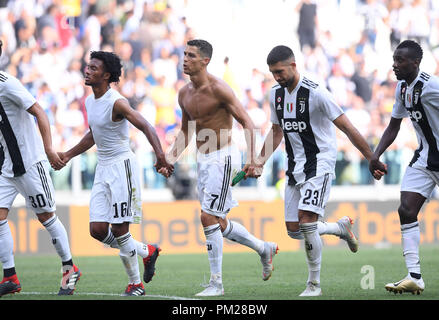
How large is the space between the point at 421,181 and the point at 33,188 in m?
4.01

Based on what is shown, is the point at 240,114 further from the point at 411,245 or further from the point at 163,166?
the point at 411,245

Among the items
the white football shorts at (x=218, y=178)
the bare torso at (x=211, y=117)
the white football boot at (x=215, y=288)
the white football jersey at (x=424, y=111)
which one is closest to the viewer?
the white football jersey at (x=424, y=111)

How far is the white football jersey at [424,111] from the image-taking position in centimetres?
877

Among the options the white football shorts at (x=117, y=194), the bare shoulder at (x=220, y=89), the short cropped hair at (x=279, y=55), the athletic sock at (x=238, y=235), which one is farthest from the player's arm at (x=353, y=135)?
the white football shorts at (x=117, y=194)

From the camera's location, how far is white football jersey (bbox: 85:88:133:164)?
916 cm

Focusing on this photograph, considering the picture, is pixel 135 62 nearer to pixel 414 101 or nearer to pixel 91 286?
→ pixel 91 286

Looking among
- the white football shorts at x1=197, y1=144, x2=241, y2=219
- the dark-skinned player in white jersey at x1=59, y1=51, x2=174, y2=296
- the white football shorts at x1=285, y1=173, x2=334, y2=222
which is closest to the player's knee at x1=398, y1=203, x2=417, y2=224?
the white football shorts at x1=285, y1=173, x2=334, y2=222

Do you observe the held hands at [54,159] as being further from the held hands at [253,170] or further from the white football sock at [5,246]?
the held hands at [253,170]

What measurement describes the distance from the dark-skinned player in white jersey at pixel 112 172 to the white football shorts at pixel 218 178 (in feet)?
2.41

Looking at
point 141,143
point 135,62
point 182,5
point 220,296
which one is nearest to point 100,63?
point 220,296

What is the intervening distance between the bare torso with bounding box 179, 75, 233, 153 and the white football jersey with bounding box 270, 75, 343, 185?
0.65m

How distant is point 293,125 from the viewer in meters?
9.08

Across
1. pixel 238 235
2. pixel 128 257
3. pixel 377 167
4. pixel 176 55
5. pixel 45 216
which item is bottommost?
pixel 128 257

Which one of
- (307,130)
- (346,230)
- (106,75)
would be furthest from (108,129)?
(346,230)
